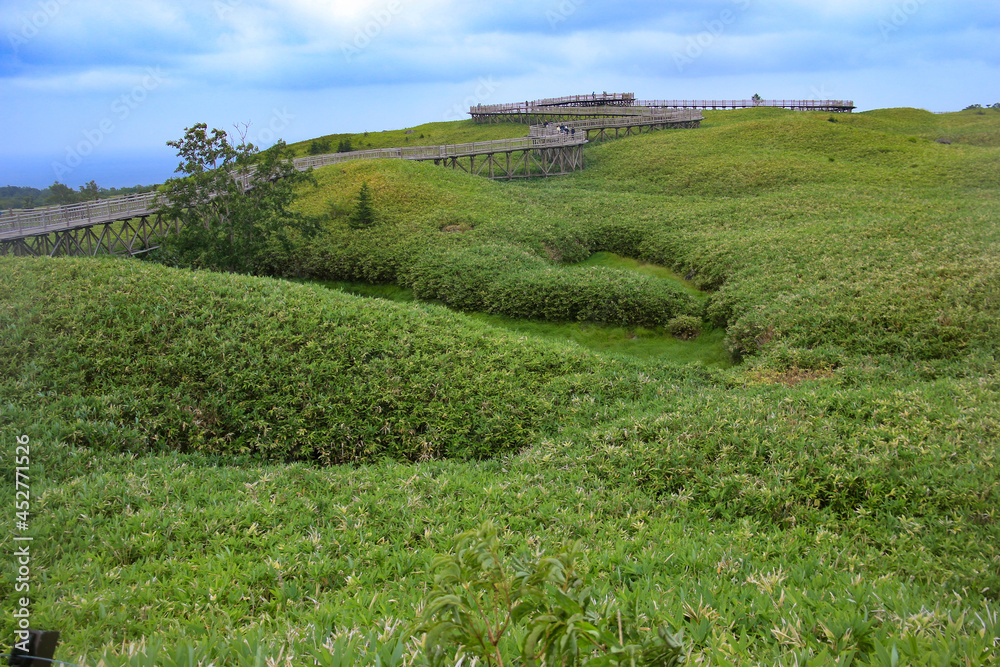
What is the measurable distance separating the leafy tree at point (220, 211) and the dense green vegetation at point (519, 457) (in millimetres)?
8963

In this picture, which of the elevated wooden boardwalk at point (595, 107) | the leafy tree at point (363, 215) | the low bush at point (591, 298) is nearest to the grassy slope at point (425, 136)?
the elevated wooden boardwalk at point (595, 107)

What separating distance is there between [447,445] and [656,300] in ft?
39.9

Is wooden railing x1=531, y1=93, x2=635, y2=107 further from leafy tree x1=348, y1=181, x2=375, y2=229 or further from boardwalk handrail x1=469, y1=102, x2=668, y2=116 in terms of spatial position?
leafy tree x1=348, y1=181, x2=375, y2=229

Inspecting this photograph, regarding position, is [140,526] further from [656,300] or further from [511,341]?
[656,300]

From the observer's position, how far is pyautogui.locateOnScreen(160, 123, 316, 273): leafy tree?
2331 centimetres

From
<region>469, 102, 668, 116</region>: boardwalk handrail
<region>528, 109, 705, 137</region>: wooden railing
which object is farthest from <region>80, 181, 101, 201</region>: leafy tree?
<region>469, 102, 668, 116</region>: boardwalk handrail

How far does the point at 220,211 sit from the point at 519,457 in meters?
21.9

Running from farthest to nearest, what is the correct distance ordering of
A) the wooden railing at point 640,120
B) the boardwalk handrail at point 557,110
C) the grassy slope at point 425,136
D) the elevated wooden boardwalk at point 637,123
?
the boardwalk handrail at point 557,110, the grassy slope at point 425,136, the elevated wooden boardwalk at point 637,123, the wooden railing at point 640,120

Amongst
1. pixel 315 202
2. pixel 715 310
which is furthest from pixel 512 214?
pixel 715 310

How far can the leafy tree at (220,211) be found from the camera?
23312 mm

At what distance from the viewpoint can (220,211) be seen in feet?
82.8

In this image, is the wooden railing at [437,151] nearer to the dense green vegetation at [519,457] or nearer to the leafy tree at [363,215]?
the leafy tree at [363,215]

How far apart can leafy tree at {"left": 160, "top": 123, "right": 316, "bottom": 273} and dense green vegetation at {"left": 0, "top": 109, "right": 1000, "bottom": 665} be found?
29.4ft

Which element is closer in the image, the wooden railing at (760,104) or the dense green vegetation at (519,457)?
the dense green vegetation at (519,457)
